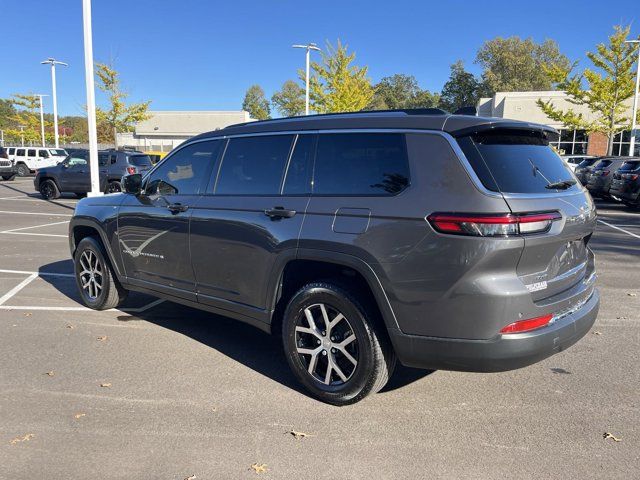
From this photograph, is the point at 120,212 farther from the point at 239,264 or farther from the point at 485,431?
the point at 485,431

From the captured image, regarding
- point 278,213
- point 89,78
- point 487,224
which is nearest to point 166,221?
point 278,213

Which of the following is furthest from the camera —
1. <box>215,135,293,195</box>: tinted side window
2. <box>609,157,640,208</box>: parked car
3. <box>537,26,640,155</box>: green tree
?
<box>537,26,640,155</box>: green tree

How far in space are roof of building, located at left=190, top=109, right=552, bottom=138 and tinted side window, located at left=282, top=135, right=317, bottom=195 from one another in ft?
0.35

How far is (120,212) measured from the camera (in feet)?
17.3

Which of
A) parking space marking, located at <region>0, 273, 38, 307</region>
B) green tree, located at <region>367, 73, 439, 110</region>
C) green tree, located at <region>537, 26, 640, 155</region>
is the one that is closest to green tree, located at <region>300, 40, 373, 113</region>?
green tree, located at <region>537, 26, 640, 155</region>

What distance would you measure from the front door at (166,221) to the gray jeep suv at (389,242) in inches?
1.5

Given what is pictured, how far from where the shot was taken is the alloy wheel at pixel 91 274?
18.9ft

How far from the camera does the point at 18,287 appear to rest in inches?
270

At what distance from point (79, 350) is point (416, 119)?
348 cm

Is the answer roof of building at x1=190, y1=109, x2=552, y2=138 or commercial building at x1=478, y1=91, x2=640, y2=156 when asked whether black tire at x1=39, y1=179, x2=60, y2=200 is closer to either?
roof of building at x1=190, y1=109, x2=552, y2=138

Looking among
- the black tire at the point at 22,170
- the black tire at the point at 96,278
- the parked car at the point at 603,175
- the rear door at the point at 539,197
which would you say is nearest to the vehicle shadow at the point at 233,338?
the black tire at the point at 96,278

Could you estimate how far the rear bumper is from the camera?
3.03 metres

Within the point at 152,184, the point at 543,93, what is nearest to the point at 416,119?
the point at 152,184

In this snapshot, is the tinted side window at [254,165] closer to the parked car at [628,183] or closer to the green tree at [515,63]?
the parked car at [628,183]
